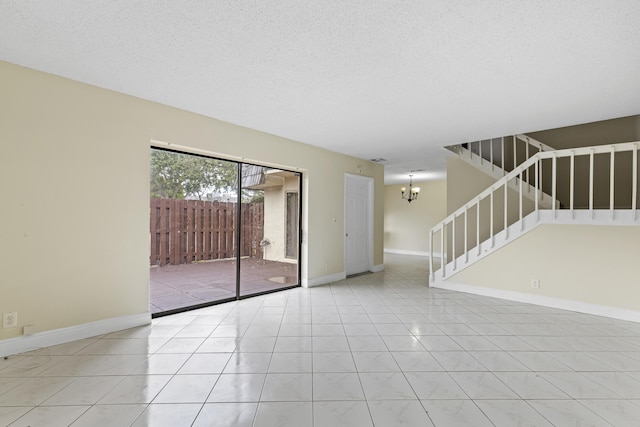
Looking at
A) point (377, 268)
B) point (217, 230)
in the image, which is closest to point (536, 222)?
point (377, 268)

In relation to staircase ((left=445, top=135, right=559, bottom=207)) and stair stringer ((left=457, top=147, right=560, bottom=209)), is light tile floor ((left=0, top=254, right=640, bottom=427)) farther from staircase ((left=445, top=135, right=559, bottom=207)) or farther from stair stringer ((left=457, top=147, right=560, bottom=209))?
stair stringer ((left=457, top=147, right=560, bottom=209))

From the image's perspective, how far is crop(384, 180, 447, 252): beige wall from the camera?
973 cm

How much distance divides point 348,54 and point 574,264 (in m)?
4.19

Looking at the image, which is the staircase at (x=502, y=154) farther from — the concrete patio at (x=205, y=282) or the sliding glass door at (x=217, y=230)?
the concrete patio at (x=205, y=282)

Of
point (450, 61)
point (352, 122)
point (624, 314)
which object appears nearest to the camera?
point (450, 61)

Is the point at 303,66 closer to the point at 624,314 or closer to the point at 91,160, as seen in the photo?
the point at 91,160

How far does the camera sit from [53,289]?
8.90 feet

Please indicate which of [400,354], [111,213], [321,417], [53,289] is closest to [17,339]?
[53,289]

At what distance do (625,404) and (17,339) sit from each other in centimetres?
475

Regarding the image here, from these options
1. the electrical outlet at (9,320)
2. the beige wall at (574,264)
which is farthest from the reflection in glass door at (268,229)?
the beige wall at (574,264)

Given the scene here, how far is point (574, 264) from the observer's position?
13.0 feet

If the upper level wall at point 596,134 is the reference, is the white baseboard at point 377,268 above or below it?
below

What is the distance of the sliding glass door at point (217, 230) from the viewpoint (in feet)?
12.5

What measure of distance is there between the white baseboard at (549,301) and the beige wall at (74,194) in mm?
4676
